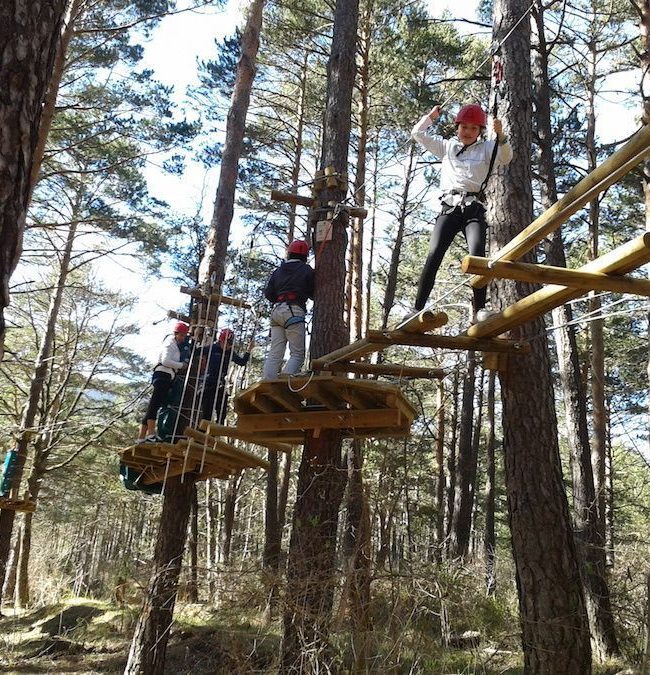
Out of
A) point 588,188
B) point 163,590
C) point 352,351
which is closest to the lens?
point 588,188

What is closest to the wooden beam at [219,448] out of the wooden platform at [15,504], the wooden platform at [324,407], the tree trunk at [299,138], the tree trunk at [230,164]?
the wooden platform at [324,407]

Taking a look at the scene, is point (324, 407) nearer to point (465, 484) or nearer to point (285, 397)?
point (285, 397)

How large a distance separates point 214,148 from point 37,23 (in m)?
11.3

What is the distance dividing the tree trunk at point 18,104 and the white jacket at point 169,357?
15.1ft

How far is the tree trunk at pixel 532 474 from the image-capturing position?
3.73 m

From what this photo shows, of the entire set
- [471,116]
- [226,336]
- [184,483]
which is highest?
[471,116]

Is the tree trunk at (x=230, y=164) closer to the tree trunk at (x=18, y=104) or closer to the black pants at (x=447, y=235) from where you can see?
the black pants at (x=447, y=235)

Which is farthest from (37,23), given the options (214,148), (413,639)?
(214,148)

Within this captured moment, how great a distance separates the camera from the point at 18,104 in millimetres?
1423

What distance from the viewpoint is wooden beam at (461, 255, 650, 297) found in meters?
2.84

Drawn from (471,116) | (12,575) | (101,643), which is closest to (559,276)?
(471,116)

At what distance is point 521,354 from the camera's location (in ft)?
13.7

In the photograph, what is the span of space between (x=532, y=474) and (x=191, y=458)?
287 cm

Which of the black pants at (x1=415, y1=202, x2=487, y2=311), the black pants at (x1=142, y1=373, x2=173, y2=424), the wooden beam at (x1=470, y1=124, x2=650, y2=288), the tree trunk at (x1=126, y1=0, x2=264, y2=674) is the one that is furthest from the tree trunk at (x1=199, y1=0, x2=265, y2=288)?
the wooden beam at (x1=470, y1=124, x2=650, y2=288)
